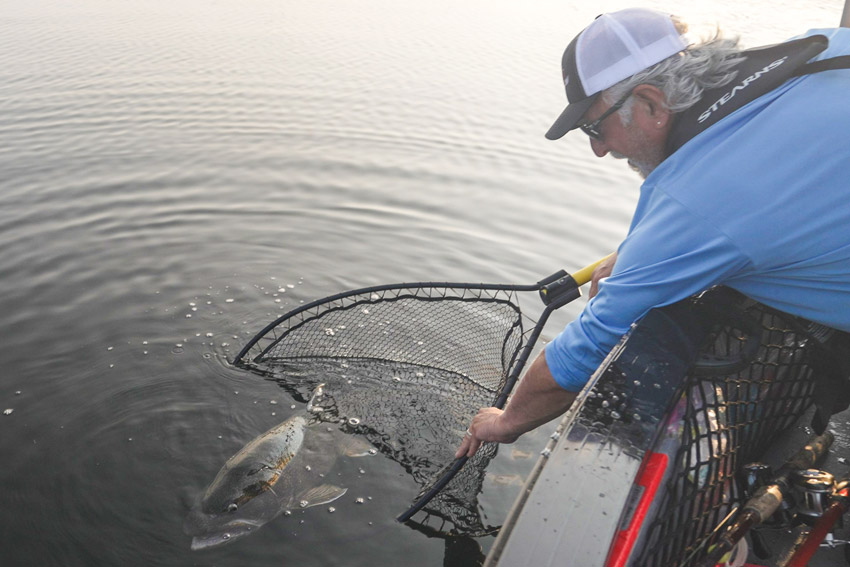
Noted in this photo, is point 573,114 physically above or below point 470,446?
above

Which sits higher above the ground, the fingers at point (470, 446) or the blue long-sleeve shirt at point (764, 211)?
the blue long-sleeve shirt at point (764, 211)

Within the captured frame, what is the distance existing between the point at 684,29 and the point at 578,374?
1303 millimetres

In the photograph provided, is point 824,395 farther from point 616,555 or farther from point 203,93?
point 203,93

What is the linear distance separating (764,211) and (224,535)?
289 centimetres

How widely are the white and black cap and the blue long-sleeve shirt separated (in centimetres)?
43

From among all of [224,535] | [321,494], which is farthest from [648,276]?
[224,535]

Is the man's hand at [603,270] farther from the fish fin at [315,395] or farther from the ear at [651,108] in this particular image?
the fish fin at [315,395]

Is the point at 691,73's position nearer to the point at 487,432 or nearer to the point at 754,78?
the point at 754,78

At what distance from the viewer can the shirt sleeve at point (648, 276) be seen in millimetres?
1946

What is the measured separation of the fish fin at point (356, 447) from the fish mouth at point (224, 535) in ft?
2.32

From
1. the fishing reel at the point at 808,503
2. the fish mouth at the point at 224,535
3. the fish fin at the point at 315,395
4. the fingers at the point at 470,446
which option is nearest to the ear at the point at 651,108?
the fishing reel at the point at 808,503

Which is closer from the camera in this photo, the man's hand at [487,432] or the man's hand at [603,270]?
the man's hand at [487,432]

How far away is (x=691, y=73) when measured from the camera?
2211 millimetres

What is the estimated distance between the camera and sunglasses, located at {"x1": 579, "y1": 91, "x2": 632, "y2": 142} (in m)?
2.37
